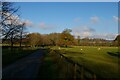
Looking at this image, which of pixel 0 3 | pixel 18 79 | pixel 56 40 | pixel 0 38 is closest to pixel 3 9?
pixel 0 3

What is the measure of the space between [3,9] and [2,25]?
2019 mm

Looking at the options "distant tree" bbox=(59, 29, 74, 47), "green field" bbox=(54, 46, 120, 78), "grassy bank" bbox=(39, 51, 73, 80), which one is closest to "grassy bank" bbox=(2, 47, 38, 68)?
"grassy bank" bbox=(39, 51, 73, 80)

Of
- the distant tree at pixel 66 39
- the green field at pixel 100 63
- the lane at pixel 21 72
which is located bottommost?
the green field at pixel 100 63

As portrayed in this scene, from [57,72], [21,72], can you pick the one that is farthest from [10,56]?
[57,72]

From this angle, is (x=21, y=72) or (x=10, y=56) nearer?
(x=21, y=72)

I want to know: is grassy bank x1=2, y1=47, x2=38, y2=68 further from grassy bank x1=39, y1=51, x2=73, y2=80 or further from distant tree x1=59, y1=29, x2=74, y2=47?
distant tree x1=59, y1=29, x2=74, y2=47

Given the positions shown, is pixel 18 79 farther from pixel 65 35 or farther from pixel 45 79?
pixel 65 35

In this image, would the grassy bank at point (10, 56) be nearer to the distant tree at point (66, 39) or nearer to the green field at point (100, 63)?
the green field at point (100, 63)

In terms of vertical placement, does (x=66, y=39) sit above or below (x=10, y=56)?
above

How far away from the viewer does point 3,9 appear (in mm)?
33844

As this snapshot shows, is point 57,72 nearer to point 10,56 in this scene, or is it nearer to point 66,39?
point 10,56

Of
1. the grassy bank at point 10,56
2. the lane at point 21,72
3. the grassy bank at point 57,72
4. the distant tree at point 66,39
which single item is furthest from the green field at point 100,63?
the distant tree at point 66,39

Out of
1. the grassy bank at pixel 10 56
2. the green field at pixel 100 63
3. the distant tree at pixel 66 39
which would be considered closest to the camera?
the green field at pixel 100 63

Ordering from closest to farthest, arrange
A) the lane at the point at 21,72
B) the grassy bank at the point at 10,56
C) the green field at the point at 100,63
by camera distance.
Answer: the lane at the point at 21,72
the green field at the point at 100,63
the grassy bank at the point at 10,56
